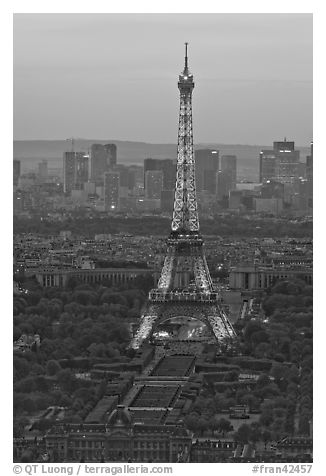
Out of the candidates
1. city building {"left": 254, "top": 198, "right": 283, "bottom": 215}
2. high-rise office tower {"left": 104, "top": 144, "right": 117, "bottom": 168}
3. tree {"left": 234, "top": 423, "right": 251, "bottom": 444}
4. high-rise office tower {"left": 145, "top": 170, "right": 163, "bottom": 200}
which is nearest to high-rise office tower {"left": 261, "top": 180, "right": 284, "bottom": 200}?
city building {"left": 254, "top": 198, "right": 283, "bottom": 215}

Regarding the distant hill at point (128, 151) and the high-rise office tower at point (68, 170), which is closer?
the distant hill at point (128, 151)

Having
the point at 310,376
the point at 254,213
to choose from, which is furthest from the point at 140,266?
the point at 310,376

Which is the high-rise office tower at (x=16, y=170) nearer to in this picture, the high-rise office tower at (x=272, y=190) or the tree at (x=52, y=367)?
the tree at (x=52, y=367)

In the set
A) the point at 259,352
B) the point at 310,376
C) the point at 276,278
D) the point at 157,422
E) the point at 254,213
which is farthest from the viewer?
the point at 254,213

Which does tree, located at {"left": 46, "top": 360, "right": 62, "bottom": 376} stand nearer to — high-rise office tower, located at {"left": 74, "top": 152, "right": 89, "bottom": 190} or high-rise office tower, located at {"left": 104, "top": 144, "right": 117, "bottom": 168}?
high-rise office tower, located at {"left": 104, "top": 144, "right": 117, "bottom": 168}

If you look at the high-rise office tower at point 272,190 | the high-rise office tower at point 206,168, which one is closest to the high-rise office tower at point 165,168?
the high-rise office tower at point 206,168
